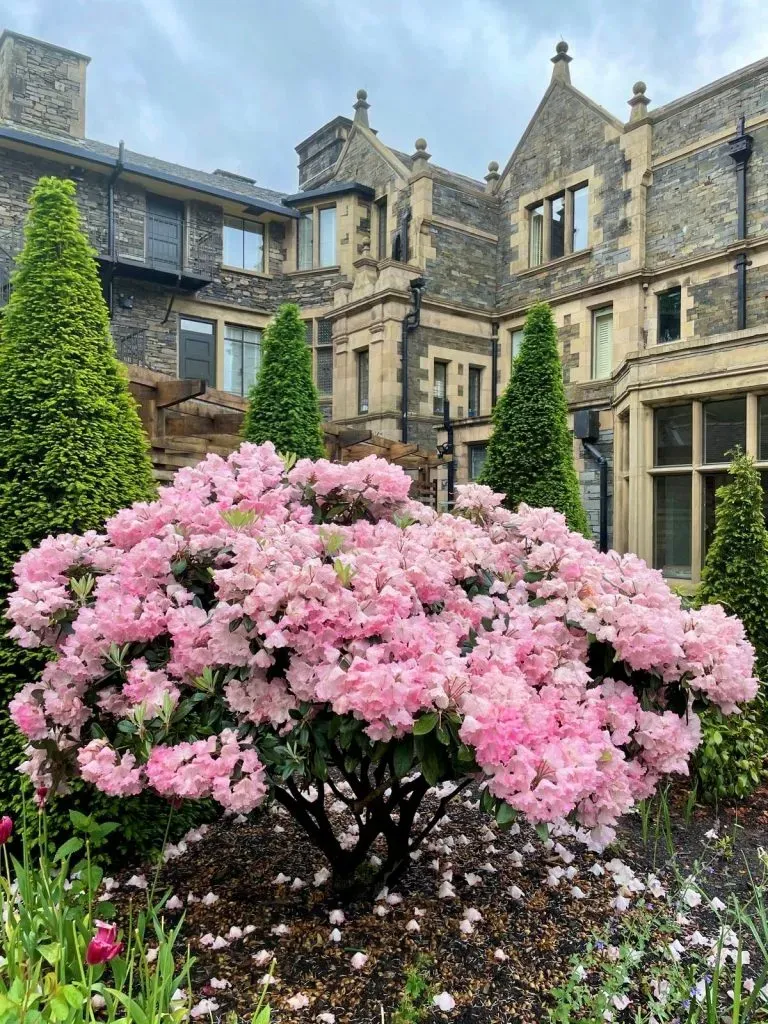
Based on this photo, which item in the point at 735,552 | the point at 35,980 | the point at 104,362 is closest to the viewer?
the point at 35,980

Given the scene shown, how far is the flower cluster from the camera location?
2137 millimetres

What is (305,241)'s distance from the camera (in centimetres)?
2173

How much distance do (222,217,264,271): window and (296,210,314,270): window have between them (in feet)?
3.75

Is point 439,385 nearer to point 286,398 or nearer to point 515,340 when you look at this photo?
point 515,340

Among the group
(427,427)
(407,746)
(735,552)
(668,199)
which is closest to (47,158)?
(427,427)

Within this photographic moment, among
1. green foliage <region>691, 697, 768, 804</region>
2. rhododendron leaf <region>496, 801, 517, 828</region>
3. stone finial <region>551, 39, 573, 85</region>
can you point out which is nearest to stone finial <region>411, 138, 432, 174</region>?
stone finial <region>551, 39, 573, 85</region>

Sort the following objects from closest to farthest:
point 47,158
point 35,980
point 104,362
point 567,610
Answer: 1. point 35,980
2. point 567,610
3. point 104,362
4. point 47,158

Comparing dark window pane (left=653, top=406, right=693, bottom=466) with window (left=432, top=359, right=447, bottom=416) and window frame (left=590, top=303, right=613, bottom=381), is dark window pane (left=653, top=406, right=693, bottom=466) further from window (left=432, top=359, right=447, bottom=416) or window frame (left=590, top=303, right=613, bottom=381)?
window (left=432, top=359, right=447, bottom=416)

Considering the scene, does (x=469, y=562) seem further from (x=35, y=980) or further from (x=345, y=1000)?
(x=35, y=980)

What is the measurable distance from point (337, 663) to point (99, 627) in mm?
958

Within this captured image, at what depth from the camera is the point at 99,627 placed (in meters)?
2.57

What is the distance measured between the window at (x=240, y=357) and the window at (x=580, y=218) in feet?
31.6

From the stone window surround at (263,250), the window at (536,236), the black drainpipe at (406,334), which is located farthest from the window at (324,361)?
the window at (536,236)

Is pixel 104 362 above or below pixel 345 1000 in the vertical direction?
above
